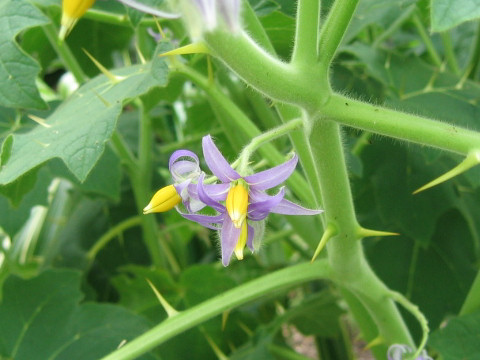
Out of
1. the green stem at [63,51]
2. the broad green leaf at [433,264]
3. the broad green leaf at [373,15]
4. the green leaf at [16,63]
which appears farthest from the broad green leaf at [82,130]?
the broad green leaf at [433,264]

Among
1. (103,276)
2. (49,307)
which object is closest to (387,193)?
(49,307)

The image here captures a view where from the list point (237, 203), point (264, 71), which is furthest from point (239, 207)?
point (264, 71)

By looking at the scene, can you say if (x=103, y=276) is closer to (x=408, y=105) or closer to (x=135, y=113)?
(x=135, y=113)

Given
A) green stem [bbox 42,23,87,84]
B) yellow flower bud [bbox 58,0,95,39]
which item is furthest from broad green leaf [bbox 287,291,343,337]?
yellow flower bud [bbox 58,0,95,39]

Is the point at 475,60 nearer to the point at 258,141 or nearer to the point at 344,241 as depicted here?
the point at 344,241

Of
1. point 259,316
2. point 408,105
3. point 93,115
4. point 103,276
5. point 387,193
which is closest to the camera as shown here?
point 93,115

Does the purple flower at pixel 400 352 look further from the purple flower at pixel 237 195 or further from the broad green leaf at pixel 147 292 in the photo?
the broad green leaf at pixel 147 292
